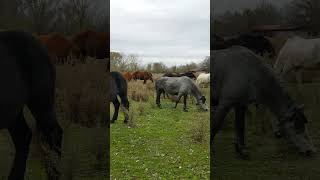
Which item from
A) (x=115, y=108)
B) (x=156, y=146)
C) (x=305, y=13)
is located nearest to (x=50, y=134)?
(x=156, y=146)

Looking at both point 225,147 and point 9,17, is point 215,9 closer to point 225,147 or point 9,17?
point 225,147

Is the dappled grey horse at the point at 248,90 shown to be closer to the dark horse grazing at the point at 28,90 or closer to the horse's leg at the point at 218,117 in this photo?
the horse's leg at the point at 218,117

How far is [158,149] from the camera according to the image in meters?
4.19

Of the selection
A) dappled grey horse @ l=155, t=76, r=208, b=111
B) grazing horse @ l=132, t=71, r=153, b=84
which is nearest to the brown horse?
grazing horse @ l=132, t=71, r=153, b=84

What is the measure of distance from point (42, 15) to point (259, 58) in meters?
1.59

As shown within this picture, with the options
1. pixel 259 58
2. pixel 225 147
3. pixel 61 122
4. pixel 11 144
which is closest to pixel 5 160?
pixel 11 144

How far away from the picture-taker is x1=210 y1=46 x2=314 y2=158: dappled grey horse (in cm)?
269

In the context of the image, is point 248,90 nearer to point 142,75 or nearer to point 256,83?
point 256,83

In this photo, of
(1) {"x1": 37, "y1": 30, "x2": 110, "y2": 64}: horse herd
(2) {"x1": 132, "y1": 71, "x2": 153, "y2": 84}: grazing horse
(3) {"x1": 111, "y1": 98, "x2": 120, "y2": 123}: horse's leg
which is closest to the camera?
(1) {"x1": 37, "y1": 30, "x2": 110, "y2": 64}: horse herd

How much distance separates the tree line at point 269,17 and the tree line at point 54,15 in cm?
87

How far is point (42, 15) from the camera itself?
2.56 meters

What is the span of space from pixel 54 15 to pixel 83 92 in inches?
23.1

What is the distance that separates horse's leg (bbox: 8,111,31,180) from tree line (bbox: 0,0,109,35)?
2.04 feet

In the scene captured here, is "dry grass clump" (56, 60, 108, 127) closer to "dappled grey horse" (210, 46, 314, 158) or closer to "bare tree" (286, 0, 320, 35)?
"dappled grey horse" (210, 46, 314, 158)
